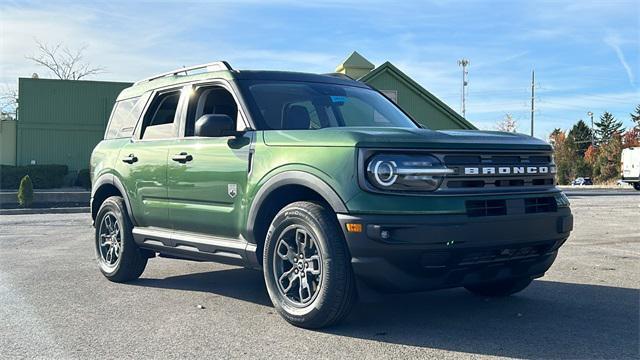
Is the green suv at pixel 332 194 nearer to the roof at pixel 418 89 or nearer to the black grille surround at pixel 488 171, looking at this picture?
the black grille surround at pixel 488 171

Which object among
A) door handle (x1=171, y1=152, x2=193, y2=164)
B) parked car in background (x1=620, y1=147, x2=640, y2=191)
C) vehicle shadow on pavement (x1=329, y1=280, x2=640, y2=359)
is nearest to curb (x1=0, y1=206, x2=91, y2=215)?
door handle (x1=171, y1=152, x2=193, y2=164)

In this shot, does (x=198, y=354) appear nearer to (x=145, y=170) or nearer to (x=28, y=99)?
(x=145, y=170)

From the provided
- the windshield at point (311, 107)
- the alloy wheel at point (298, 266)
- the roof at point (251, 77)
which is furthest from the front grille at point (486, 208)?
the roof at point (251, 77)

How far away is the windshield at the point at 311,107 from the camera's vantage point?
5488mm

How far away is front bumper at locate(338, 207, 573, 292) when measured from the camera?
13.6 ft

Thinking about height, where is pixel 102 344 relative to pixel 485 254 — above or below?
below

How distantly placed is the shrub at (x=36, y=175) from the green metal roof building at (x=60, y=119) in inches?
105

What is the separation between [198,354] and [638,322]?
10.7 feet

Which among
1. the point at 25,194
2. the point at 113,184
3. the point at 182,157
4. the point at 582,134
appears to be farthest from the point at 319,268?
the point at 582,134

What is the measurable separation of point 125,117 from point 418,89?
2545cm

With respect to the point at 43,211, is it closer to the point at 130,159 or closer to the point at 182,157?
the point at 130,159

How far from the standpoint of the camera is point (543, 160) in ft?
16.4

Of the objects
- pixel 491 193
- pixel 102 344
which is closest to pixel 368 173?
pixel 491 193

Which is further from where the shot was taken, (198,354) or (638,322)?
(638,322)
